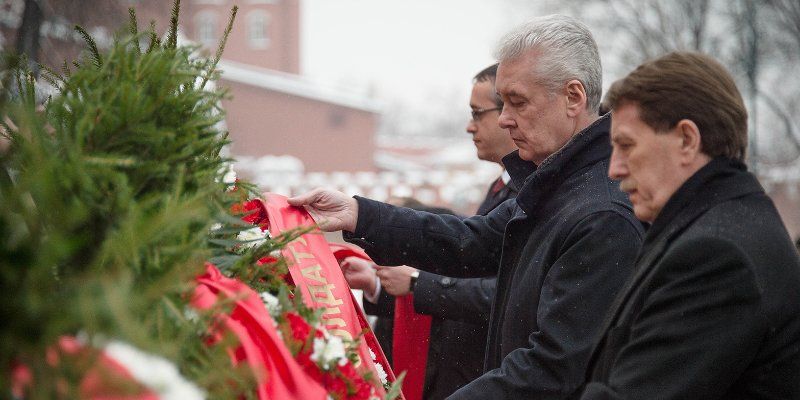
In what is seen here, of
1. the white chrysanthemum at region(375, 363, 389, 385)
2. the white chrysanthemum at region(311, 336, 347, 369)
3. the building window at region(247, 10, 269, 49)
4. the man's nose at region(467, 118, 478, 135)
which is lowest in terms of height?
the building window at region(247, 10, 269, 49)

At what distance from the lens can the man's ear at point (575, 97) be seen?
3.12m

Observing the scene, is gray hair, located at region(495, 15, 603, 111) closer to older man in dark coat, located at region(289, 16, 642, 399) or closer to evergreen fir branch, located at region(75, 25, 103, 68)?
older man in dark coat, located at region(289, 16, 642, 399)

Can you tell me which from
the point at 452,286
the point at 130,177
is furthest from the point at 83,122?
the point at 452,286

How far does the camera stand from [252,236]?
2.52 metres

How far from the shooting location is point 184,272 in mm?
1744

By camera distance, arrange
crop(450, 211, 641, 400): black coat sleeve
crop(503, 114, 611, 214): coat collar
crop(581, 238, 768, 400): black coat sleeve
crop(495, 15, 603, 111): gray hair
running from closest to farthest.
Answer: crop(581, 238, 768, 400): black coat sleeve → crop(450, 211, 641, 400): black coat sleeve → crop(503, 114, 611, 214): coat collar → crop(495, 15, 603, 111): gray hair

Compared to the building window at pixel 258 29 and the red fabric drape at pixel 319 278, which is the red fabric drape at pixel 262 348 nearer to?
the red fabric drape at pixel 319 278

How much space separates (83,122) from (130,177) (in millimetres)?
164

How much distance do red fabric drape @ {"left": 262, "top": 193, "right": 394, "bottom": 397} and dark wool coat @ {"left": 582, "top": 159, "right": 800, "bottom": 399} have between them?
903mm

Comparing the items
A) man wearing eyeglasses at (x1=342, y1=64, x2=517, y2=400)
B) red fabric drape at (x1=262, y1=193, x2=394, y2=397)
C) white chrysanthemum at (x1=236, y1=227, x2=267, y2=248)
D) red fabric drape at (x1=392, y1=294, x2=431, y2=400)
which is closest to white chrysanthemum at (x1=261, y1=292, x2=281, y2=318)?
white chrysanthemum at (x1=236, y1=227, x2=267, y2=248)

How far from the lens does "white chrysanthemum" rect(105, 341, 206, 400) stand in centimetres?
135

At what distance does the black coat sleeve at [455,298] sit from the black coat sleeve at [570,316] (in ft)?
3.80

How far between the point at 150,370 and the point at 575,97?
6.99 ft

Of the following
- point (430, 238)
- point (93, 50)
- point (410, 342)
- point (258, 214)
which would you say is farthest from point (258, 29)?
point (93, 50)
